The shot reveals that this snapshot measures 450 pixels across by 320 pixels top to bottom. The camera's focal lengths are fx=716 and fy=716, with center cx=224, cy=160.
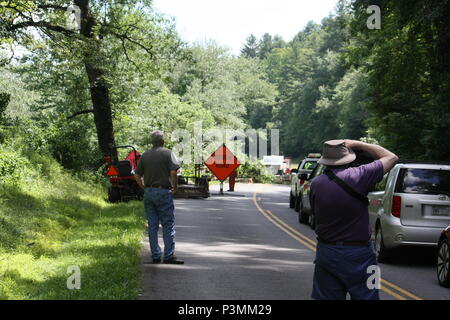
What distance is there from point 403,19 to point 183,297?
1478 centimetres

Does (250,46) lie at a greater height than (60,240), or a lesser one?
greater

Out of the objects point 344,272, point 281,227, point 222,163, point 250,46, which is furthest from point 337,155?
point 250,46

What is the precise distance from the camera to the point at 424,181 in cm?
1280

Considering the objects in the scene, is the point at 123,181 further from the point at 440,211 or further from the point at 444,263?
the point at 444,263

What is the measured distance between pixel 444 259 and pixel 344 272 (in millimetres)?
5482

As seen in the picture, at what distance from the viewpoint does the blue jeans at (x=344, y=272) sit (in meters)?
6.06

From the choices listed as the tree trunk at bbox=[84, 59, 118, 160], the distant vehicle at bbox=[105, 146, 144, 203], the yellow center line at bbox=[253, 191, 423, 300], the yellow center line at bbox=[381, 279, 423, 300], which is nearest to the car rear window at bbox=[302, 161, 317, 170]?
the yellow center line at bbox=[253, 191, 423, 300]

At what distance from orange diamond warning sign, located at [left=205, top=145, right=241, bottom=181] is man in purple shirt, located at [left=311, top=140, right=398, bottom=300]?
26951 millimetres

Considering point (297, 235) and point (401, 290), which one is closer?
point (401, 290)

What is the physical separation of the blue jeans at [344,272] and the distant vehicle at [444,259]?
16.4 ft

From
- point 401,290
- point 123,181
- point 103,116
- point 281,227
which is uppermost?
point 103,116

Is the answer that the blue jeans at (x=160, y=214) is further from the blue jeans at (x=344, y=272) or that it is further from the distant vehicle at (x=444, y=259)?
the blue jeans at (x=344, y=272)

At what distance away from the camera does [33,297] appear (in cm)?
852
